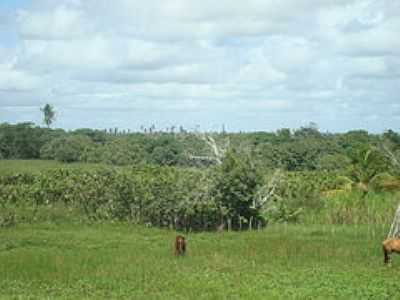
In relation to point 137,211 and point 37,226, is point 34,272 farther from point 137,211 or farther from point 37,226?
point 137,211

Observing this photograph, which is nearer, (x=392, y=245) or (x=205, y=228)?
(x=392, y=245)

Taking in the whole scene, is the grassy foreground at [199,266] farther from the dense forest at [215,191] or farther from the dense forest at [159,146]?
the dense forest at [159,146]

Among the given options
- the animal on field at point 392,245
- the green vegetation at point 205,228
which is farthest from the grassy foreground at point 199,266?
the animal on field at point 392,245

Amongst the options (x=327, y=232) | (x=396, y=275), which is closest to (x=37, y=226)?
(x=327, y=232)

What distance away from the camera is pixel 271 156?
70.3 m

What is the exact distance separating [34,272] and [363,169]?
89.9 feet

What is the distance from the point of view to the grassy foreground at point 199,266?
1780 centimetres

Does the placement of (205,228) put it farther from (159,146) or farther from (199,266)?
(159,146)

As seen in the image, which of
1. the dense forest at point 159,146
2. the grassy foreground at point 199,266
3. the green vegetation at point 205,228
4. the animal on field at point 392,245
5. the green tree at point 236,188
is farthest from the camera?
the dense forest at point 159,146

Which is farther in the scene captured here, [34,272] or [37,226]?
[37,226]

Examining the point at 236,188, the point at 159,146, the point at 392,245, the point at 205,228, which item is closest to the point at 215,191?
the point at 236,188

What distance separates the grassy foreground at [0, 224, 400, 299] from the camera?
1780 centimetres

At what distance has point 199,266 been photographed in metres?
23.1

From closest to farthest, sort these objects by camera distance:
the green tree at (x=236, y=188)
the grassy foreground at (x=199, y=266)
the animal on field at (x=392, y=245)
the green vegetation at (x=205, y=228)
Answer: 1. the grassy foreground at (x=199, y=266)
2. the green vegetation at (x=205, y=228)
3. the animal on field at (x=392, y=245)
4. the green tree at (x=236, y=188)
